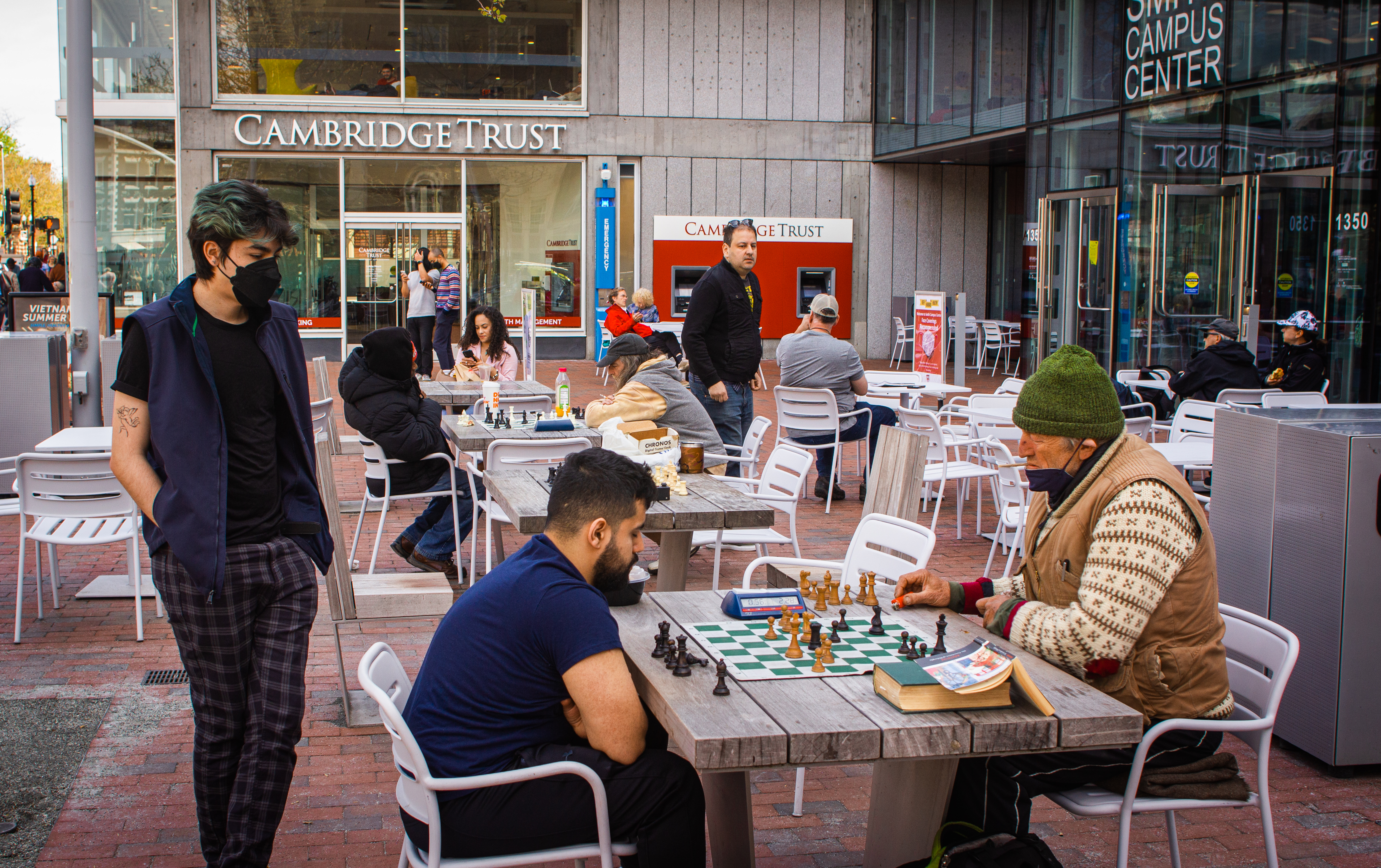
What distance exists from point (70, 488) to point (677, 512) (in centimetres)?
318

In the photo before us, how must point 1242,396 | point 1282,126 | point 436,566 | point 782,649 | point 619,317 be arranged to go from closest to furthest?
point 782,649 → point 436,566 → point 1242,396 → point 1282,126 → point 619,317

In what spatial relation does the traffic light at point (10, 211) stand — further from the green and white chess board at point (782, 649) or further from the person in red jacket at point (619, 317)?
the green and white chess board at point (782, 649)

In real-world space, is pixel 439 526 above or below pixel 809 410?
below

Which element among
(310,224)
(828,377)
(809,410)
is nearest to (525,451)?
(809,410)

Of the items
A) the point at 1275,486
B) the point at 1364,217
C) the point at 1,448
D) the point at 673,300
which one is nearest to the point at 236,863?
the point at 1275,486

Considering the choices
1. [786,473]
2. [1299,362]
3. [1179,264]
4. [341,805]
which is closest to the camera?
[341,805]

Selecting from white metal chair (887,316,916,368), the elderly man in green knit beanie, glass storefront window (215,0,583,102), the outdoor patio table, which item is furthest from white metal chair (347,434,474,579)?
glass storefront window (215,0,583,102)

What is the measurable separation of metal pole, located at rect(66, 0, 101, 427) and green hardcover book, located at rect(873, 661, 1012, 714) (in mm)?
6833

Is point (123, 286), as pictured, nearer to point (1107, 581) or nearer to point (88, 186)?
point (88, 186)

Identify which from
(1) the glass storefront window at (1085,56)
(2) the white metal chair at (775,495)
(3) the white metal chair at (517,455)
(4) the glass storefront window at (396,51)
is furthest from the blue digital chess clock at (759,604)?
(4) the glass storefront window at (396,51)

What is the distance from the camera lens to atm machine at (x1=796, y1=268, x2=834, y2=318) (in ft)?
74.0

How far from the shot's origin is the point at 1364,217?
1170 centimetres

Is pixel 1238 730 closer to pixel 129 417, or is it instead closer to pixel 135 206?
pixel 129 417

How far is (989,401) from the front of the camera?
9156 millimetres
